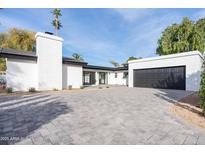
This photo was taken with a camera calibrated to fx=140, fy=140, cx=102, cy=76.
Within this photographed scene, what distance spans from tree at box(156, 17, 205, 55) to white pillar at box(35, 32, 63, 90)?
20122 mm

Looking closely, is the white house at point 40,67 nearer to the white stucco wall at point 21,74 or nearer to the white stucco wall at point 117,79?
the white stucco wall at point 21,74

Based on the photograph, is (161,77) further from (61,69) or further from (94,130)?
(94,130)

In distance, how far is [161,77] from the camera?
1759cm

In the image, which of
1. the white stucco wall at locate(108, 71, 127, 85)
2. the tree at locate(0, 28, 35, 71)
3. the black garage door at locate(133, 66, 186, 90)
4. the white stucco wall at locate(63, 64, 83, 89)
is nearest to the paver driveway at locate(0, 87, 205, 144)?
the white stucco wall at locate(63, 64, 83, 89)

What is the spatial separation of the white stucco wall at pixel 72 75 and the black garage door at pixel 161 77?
28.0 feet

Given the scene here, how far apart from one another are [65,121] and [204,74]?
18.0ft

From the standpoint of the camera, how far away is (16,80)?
12859 mm

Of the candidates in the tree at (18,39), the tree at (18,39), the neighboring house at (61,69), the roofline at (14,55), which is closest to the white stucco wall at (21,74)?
the neighboring house at (61,69)

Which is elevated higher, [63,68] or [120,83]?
[63,68]

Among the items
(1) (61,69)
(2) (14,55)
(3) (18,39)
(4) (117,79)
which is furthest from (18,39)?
(4) (117,79)
